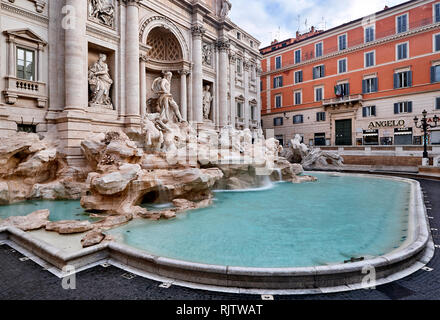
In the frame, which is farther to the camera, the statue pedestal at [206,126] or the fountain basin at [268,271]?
the statue pedestal at [206,126]

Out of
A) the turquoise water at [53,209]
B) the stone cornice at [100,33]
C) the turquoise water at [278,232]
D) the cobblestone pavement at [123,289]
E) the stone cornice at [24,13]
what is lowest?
the cobblestone pavement at [123,289]

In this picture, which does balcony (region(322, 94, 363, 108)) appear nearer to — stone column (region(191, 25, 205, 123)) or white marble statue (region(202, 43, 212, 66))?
white marble statue (region(202, 43, 212, 66))

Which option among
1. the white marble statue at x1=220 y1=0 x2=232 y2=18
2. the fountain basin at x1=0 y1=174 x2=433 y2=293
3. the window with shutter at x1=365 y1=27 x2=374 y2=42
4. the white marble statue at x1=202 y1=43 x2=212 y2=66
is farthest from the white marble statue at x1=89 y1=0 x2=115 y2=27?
the window with shutter at x1=365 y1=27 x2=374 y2=42

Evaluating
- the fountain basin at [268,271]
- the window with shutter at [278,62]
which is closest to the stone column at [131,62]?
the fountain basin at [268,271]

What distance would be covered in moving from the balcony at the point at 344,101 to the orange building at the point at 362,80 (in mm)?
66

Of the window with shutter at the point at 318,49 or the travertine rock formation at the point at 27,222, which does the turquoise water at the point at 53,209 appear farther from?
the window with shutter at the point at 318,49

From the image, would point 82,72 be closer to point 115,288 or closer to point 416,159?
point 115,288

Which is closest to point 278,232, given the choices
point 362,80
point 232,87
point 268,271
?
point 268,271

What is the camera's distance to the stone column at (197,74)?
17281 mm

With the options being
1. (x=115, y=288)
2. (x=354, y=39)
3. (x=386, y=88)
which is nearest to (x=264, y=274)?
(x=115, y=288)

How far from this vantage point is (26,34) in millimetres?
10211

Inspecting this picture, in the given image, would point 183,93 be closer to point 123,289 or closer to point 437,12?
point 123,289

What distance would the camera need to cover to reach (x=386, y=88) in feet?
76.0

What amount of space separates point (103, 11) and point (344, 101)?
21413 mm
